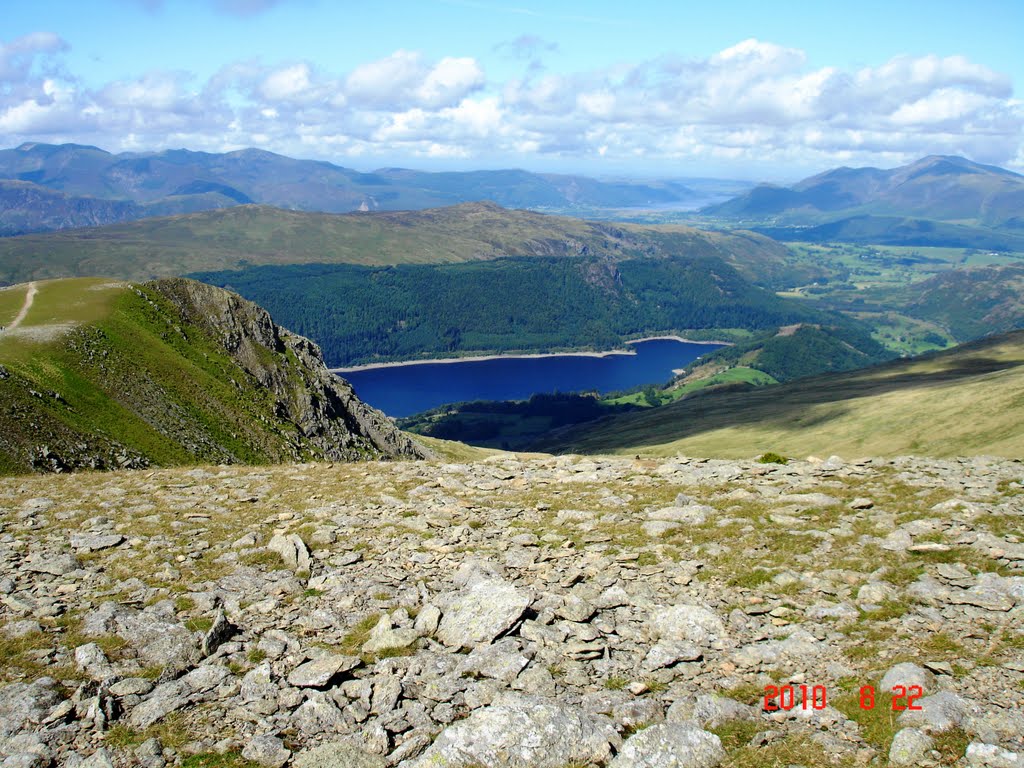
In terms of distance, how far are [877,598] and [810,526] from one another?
5.43 meters

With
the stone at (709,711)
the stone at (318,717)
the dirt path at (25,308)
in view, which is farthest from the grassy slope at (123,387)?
the stone at (709,711)

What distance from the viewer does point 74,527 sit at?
984 inches

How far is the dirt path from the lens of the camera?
269 feet

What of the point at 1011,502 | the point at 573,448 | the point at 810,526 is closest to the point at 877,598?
the point at 810,526

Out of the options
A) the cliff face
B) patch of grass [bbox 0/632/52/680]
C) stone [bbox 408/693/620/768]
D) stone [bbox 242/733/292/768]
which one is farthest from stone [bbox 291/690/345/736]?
the cliff face

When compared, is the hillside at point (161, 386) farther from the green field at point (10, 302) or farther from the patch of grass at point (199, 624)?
the patch of grass at point (199, 624)

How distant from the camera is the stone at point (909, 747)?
1250 centimetres

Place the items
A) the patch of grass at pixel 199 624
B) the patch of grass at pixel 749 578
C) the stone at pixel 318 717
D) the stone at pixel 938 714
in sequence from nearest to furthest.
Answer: the stone at pixel 938 714 → the stone at pixel 318 717 → the patch of grass at pixel 199 624 → the patch of grass at pixel 749 578

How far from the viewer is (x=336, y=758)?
13.1 metres

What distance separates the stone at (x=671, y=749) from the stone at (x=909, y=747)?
10.0 feet

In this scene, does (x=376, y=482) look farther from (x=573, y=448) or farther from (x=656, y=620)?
(x=573, y=448)

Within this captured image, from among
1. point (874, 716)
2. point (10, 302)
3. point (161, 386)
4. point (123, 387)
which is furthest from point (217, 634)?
point (10, 302)

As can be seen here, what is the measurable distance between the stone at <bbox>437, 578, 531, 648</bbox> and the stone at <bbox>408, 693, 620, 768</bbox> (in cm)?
303

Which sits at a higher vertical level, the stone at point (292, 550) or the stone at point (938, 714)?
the stone at point (292, 550)
